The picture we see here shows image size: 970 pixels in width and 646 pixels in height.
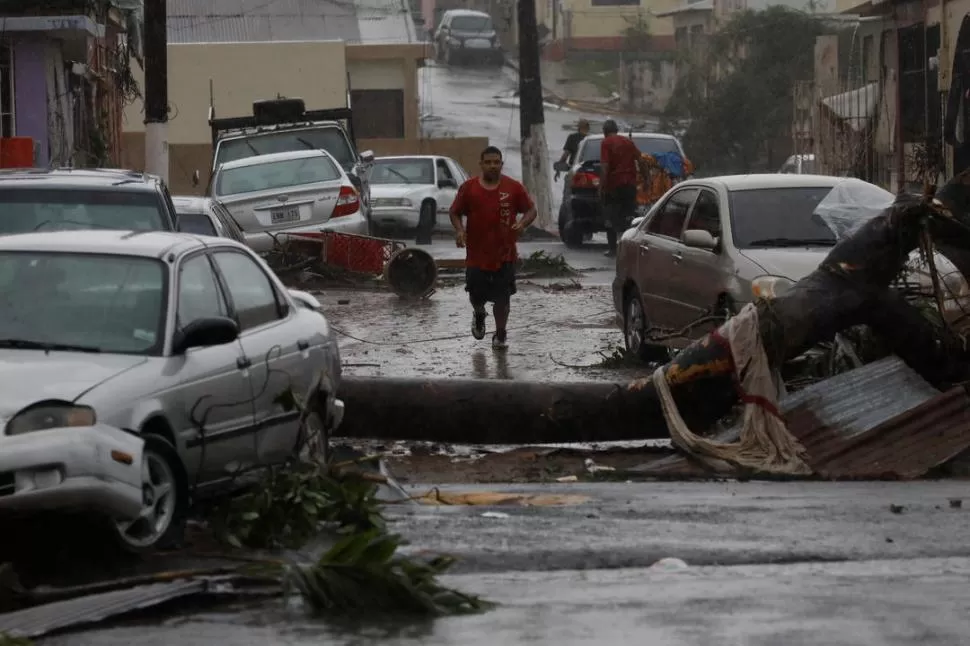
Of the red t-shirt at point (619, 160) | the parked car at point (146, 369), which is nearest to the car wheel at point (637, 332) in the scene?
the parked car at point (146, 369)

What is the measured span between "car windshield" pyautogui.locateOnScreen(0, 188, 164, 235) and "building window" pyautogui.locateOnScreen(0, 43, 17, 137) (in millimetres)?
12701

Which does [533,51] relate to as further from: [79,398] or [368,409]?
[79,398]

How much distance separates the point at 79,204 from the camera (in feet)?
42.7

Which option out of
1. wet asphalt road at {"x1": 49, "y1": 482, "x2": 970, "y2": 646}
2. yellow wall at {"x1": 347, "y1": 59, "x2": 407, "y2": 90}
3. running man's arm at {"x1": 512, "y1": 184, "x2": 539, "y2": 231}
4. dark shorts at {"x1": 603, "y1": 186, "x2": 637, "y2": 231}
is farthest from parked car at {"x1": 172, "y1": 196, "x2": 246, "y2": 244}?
yellow wall at {"x1": 347, "y1": 59, "x2": 407, "y2": 90}

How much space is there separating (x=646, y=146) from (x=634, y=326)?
14.4m

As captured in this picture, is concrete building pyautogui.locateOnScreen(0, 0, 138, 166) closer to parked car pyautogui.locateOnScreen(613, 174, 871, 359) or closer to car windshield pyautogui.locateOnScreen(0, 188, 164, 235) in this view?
parked car pyautogui.locateOnScreen(613, 174, 871, 359)

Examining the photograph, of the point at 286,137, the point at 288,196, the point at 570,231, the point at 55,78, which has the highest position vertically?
the point at 55,78

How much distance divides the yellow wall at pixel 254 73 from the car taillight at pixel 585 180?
1995 centimetres

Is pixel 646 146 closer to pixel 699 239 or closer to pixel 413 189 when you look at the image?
pixel 413 189

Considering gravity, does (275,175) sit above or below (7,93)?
below

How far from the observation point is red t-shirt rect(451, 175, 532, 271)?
16.2 metres

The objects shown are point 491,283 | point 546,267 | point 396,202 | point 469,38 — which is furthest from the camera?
point 469,38

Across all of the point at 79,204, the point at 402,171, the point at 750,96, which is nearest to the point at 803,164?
the point at 402,171

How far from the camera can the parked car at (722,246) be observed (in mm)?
→ 13578
